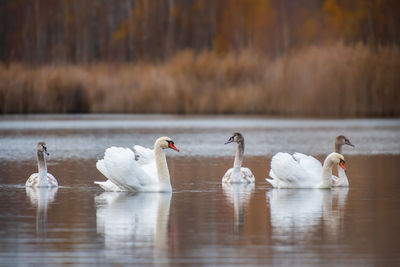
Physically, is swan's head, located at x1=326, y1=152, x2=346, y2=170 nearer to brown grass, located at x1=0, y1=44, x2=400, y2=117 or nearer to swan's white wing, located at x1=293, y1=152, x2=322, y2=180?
swan's white wing, located at x1=293, y1=152, x2=322, y2=180

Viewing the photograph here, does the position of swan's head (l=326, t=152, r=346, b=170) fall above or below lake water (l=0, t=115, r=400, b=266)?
above

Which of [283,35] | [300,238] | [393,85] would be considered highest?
[283,35]

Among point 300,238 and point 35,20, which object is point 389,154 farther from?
point 35,20

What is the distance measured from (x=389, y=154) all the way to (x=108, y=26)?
48.7 meters

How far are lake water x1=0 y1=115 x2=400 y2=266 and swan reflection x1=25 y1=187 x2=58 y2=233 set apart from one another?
1 cm

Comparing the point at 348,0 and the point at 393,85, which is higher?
the point at 348,0

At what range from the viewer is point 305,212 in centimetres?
1110

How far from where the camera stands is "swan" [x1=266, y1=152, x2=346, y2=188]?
13.8 metres

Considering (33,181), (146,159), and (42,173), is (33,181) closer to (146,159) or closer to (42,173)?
(42,173)

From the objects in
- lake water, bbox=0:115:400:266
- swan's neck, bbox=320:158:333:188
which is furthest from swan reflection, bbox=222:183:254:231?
swan's neck, bbox=320:158:333:188

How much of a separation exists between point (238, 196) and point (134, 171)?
1.53 metres

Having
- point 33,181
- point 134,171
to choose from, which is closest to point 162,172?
point 134,171

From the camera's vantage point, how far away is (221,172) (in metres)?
16.9

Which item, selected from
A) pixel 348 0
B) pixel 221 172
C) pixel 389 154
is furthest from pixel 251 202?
pixel 348 0
